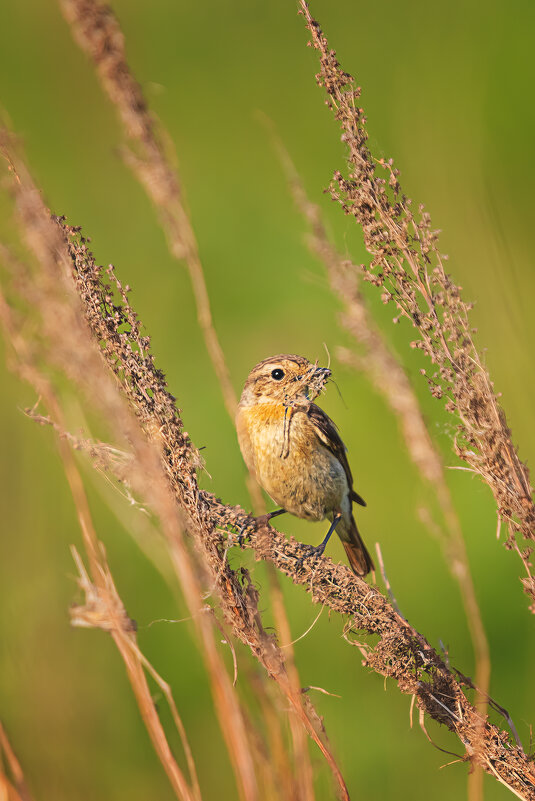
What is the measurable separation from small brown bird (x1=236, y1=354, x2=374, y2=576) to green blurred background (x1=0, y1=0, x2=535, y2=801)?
0.90 m

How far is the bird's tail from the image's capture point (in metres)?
4.55

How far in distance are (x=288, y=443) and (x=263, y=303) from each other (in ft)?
9.39

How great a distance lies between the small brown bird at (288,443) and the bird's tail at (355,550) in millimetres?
403

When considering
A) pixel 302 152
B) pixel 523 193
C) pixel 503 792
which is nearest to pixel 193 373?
pixel 302 152

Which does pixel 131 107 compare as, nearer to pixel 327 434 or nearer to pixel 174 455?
pixel 174 455

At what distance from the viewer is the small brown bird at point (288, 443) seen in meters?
3.88

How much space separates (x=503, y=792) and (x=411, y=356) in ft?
8.68

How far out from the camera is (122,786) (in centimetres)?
477

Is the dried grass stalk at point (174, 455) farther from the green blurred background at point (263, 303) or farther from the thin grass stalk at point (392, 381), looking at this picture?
the green blurred background at point (263, 303)

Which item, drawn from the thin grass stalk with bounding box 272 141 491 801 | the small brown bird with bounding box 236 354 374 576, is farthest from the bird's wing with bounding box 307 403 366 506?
the thin grass stalk with bounding box 272 141 491 801

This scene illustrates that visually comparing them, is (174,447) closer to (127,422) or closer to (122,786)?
(127,422)

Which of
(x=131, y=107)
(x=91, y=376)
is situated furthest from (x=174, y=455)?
(x=131, y=107)

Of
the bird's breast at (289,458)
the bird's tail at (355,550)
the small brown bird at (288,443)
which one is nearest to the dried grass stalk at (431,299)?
the small brown bird at (288,443)

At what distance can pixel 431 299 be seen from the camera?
6.79 feet
